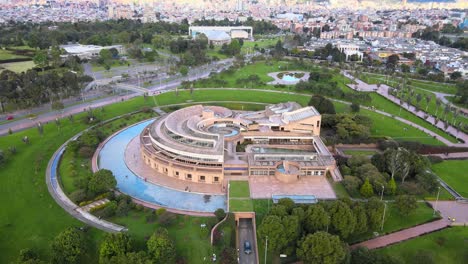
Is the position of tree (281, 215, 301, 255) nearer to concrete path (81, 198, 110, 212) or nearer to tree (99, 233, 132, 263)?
tree (99, 233, 132, 263)

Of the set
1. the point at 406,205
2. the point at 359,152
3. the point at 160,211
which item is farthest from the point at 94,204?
the point at 359,152

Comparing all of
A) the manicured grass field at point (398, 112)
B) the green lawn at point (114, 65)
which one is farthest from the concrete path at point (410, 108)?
the green lawn at point (114, 65)

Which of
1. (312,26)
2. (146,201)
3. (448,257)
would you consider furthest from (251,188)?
(312,26)

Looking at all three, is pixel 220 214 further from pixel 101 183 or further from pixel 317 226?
pixel 101 183

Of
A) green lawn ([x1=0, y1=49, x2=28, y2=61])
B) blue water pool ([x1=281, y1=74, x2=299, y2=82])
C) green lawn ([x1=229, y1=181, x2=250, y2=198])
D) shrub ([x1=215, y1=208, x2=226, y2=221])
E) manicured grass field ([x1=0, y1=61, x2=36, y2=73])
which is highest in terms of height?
green lawn ([x1=0, y1=49, x2=28, y2=61])

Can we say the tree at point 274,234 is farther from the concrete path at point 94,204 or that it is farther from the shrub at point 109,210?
the concrete path at point 94,204

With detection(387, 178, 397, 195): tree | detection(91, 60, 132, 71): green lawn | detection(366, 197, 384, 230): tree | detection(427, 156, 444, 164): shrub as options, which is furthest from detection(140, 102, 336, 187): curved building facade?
detection(91, 60, 132, 71): green lawn
